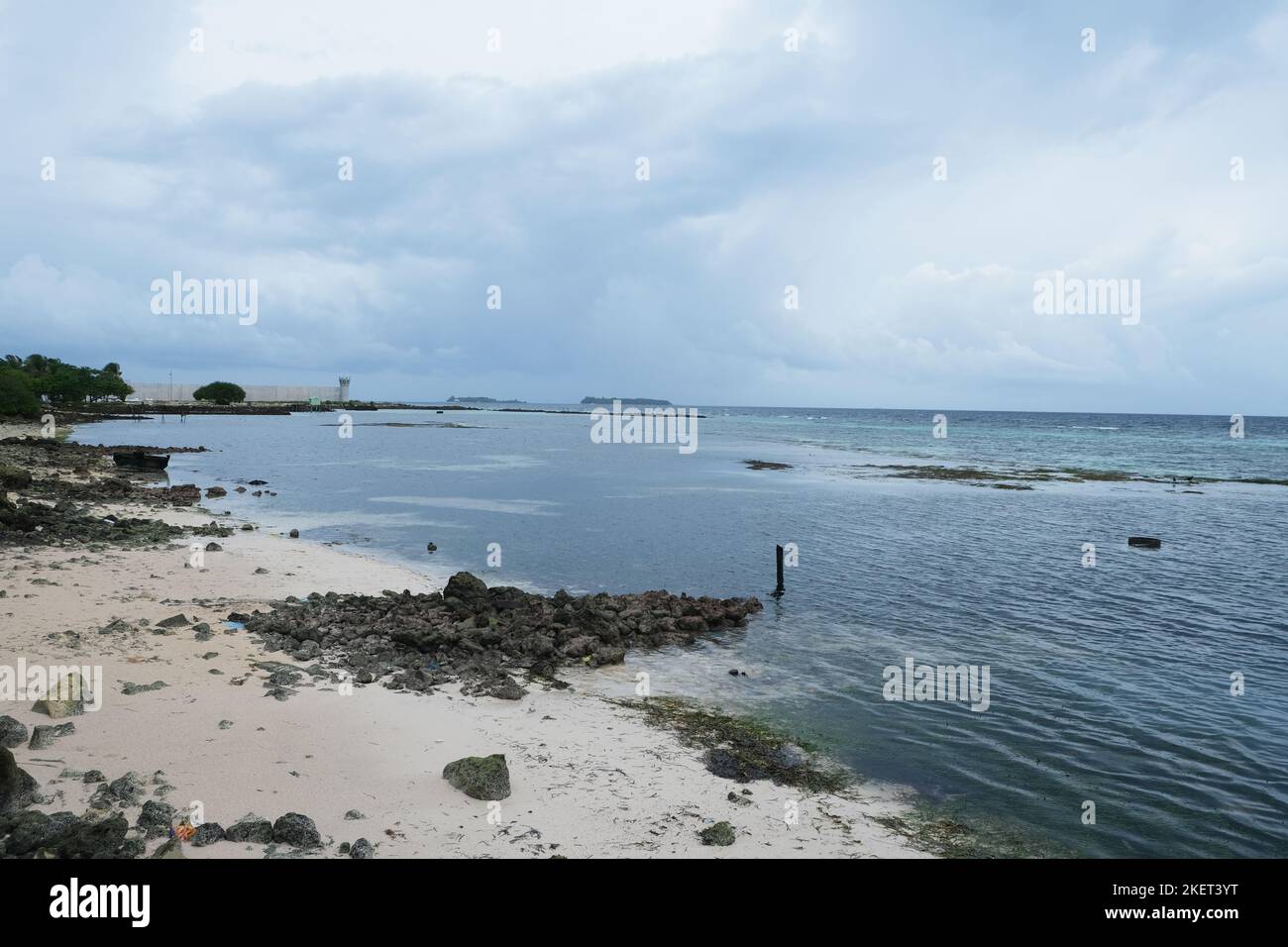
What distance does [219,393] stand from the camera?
180500 millimetres

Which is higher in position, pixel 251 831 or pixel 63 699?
pixel 63 699

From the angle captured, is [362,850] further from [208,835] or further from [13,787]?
[13,787]

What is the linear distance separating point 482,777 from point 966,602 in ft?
60.2

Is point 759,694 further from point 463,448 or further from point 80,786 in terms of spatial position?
point 463,448

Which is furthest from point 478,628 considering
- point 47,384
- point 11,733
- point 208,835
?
point 47,384

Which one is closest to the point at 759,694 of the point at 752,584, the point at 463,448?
the point at 752,584

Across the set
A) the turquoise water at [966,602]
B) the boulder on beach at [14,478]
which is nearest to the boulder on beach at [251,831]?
the turquoise water at [966,602]

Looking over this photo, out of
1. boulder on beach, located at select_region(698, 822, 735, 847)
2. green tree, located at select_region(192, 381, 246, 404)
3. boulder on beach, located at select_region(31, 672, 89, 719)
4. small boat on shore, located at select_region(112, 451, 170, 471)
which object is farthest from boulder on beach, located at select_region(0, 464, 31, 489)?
green tree, located at select_region(192, 381, 246, 404)

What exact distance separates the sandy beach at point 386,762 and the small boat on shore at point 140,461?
37.4m

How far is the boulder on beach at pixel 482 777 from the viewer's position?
988 centimetres

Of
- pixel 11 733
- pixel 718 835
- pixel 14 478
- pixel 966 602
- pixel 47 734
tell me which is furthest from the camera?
pixel 14 478

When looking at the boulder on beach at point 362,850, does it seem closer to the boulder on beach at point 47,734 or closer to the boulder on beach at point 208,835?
the boulder on beach at point 208,835

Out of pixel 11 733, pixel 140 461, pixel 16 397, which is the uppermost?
pixel 16 397

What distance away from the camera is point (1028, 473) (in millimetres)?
72188
